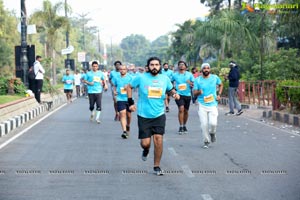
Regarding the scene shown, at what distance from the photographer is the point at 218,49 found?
47.5 m

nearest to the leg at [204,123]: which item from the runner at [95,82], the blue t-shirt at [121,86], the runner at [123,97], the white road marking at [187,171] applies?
the runner at [123,97]

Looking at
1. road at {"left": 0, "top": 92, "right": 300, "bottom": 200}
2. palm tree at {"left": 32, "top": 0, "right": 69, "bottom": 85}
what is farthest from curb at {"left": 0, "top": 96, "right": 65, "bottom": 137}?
palm tree at {"left": 32, "top": 0, "right": 69, "bottom": 85}

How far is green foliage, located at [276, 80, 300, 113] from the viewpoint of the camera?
738 inches

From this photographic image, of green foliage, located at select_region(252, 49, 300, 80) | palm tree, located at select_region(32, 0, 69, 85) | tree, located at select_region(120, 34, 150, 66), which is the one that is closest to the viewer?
green foliage, located at select_region(252, 49, 300, 80)

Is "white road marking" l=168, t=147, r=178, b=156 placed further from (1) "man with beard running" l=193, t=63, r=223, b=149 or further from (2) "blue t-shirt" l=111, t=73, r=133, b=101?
(2) "blue t-shirt" l=111, t=73, r=133, b=101

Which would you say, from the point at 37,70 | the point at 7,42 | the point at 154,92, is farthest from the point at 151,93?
the point at 7,42

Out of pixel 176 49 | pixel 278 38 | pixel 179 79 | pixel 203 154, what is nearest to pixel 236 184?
pixel 203 154

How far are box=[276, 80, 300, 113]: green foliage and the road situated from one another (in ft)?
7.75

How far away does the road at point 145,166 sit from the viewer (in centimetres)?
809

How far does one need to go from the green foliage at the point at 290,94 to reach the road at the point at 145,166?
236 cm

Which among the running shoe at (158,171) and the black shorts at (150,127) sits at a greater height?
the black shorts at (150,127)

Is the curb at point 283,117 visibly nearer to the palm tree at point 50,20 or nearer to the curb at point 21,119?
the curb at point 21,119

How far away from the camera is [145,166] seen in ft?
33.9

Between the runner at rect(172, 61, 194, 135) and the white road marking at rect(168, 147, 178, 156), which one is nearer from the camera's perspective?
the white road marking at rect(168, 147, 178, 156)
